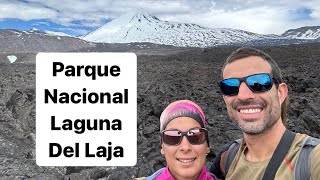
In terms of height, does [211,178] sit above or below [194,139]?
below

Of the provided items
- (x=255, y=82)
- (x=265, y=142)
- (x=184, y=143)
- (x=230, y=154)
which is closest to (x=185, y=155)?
(x=184, y=143)

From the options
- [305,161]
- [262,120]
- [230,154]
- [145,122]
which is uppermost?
[262,120]

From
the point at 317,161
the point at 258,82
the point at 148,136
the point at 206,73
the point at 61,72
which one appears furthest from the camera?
the point at 206,73

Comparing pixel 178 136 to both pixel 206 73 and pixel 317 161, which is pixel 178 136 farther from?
pixel 206 73

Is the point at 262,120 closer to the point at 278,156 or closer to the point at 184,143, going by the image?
the point at 278,156

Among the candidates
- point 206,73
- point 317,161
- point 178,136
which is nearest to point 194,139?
point 178,136

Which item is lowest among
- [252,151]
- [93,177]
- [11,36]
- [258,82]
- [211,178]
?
[93,177]

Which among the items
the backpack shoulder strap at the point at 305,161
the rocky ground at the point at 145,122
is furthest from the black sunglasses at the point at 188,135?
the rocky ground at the point at 145,122

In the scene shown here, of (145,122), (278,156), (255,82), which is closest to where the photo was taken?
(278,156)
